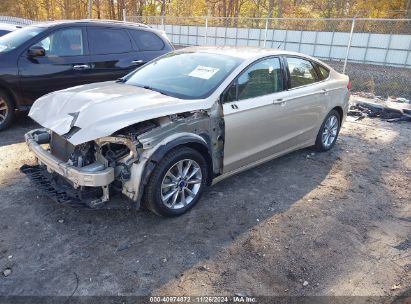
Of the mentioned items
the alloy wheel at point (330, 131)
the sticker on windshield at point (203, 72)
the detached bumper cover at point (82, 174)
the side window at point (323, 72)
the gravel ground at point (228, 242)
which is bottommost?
the gravel ground at point (228, 242)

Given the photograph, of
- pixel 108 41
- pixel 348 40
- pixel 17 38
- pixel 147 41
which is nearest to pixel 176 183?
pixel 108 41

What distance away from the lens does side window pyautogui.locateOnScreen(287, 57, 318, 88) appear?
4879 millimetres

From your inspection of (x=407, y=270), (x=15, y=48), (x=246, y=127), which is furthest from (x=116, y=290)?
(x=15, y=48)

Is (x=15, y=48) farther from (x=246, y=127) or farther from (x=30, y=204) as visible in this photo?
(x=246, y=127)

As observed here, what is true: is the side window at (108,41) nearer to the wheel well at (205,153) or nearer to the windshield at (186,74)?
the windshield at (186,74)

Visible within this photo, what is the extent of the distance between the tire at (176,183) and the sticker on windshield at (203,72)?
3.16 feet

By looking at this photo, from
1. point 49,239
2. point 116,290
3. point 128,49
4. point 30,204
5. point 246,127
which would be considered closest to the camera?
point 116,290

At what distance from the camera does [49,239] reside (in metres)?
3.35

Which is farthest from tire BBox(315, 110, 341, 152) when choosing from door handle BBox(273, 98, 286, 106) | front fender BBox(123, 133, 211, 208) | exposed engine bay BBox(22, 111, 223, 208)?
front fender BBox(123, 133, 211, 208)

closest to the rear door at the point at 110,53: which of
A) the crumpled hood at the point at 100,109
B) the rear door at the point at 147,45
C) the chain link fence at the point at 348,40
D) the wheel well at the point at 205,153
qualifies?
the rear door at the point at 147,45

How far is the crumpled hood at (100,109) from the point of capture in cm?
319

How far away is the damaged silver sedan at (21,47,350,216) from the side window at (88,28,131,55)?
2.15 meters

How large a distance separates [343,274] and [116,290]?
6.26 feet

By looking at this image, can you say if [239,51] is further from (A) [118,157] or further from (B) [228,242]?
(B) [228,242]
